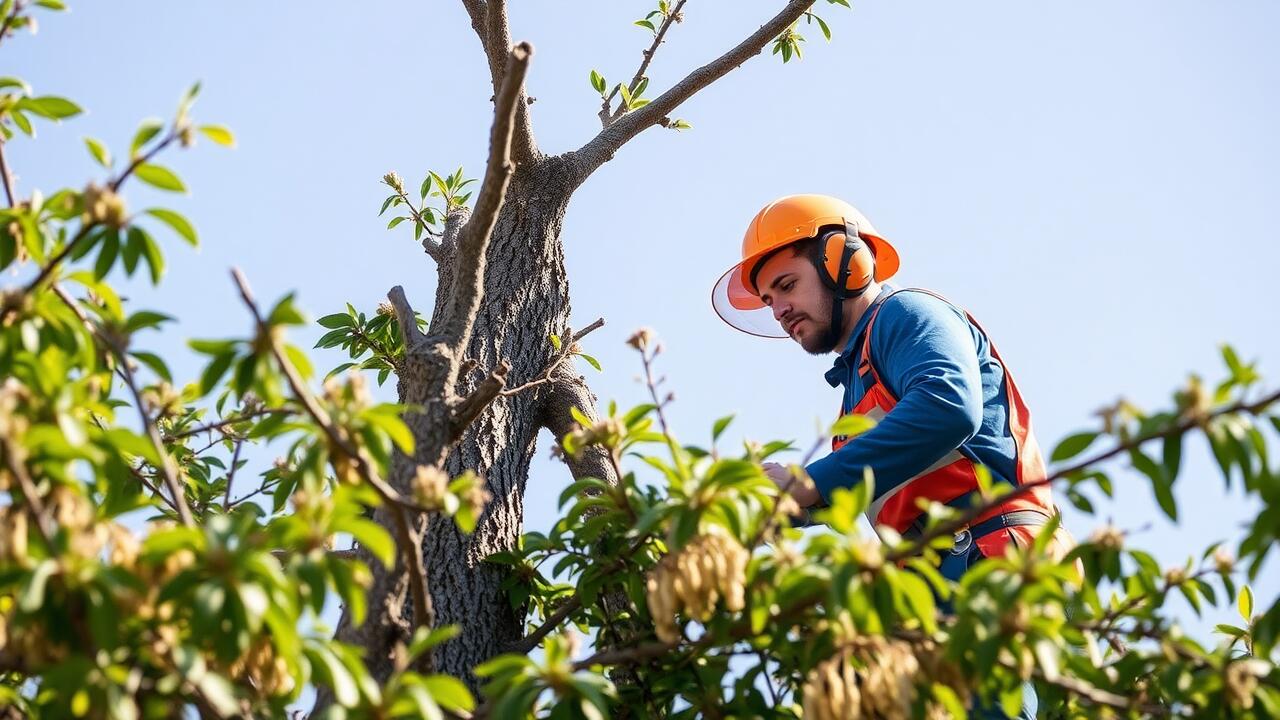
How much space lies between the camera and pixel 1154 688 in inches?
93.6

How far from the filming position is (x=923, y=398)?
3.00 m

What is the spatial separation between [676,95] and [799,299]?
53.9 inches

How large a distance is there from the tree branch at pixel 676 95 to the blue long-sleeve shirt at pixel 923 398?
4.70ft

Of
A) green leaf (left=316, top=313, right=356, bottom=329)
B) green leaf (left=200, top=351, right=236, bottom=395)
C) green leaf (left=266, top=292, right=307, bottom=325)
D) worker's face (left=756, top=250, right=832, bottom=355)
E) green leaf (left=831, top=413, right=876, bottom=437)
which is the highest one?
green leaf (left=316, top=313, right=356, bottom=329)

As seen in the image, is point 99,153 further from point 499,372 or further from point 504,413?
point 504,413

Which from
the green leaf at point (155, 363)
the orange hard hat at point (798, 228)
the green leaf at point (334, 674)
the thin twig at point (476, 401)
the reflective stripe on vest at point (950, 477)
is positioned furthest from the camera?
the orange hard hat at point (798, 228)

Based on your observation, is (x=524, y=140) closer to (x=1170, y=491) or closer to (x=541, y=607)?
(x=541, y=607)

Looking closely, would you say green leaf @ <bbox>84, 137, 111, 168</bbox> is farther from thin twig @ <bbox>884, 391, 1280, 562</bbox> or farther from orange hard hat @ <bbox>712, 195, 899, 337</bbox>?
orange hard hat @ <bbox>712, 195, 899, 337</bbox>

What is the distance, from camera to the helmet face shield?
15.5ft

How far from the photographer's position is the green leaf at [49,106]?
2.26 metres

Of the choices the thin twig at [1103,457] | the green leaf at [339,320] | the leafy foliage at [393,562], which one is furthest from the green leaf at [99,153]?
the green leaf at [339,320]

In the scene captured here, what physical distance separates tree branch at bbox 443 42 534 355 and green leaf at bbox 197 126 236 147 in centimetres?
59

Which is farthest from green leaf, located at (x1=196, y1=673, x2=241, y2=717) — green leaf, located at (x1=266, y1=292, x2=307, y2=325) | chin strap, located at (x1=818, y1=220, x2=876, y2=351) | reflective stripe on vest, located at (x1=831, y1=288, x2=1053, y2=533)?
chin strap, located at (x1=818, y1=220, x2=876, y2=351)

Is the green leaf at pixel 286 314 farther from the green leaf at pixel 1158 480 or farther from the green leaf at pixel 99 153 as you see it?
the green leaf at pixel 1158 480
